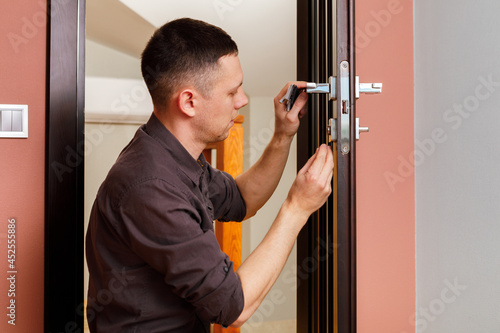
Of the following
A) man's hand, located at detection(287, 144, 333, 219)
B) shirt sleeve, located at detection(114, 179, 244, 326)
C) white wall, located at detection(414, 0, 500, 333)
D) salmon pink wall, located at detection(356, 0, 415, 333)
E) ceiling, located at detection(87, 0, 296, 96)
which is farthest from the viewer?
ceiling, located at detection(87, 0, 296, 96)

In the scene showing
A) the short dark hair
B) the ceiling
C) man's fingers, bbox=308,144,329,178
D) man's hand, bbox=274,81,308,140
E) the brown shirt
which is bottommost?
the brown shirt

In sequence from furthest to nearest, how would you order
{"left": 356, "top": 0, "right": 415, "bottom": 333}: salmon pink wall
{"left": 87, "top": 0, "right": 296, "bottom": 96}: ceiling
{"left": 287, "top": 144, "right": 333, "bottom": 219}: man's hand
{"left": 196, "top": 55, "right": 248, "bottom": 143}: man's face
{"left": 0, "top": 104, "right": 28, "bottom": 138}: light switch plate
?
{"left": 87, "top": 0, "right": 296, "bottom": 96}: ceiling < {"left": 356, "top": 0, "right": 415, "bottom": 333}: salmon pink wall < {"left": 0, "top": 104, "right": 28, "bottom": 138}: light switch plate < {"left": 196, "top": 55, "right": 248, "bottom": 143}: man's face < {"left": 287, "top": 144, "right": 333, "bottom": 219}: man's hand

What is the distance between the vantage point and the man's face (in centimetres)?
115

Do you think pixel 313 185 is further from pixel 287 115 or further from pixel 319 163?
pixel 287 115

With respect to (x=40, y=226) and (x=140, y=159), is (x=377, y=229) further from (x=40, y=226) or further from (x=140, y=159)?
(x=40, y=226)

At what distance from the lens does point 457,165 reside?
1.46m

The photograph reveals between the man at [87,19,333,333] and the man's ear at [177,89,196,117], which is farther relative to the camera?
the man's ear at [177,89,196,117]

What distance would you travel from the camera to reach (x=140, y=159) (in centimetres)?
102

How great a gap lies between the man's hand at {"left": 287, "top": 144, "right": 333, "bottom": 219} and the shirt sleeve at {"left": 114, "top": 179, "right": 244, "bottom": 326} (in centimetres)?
23

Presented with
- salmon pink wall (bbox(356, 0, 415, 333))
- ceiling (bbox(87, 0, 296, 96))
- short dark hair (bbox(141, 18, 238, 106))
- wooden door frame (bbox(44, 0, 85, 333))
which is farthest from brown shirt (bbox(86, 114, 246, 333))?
ceiling (bbox(87, 0, 296, 96))

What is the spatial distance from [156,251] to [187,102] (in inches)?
15.4

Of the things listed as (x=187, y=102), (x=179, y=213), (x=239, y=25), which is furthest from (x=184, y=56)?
(x=239, y=25)

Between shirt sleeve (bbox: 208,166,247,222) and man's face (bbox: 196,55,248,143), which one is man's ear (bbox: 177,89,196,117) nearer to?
man's face (bbox: 196,55,248,143)

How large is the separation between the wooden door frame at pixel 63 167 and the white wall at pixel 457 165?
1.16m
